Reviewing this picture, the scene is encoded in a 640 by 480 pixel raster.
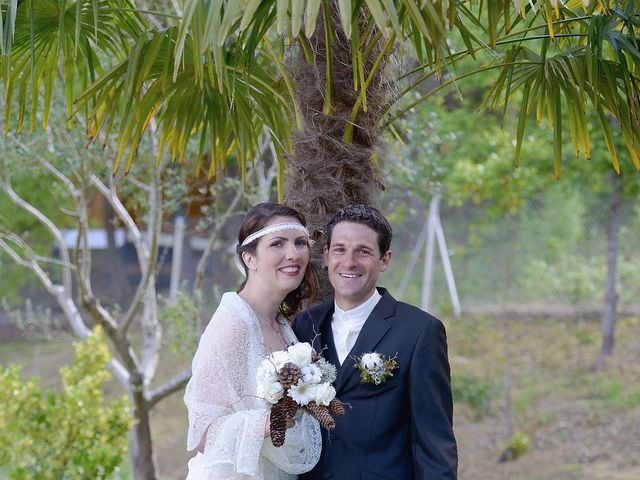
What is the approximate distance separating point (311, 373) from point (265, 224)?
759 mm

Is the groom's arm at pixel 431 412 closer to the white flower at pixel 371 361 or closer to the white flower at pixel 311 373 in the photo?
the white flower at pixel 371 361

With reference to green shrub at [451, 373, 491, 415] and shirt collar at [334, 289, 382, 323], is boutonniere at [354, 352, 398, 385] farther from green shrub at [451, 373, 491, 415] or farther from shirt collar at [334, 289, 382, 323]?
green shrub at [451, 373, 491, 415]

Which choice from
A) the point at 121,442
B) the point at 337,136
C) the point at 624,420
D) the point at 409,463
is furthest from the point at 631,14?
the point at 624,420

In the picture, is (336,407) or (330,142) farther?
(330,142)

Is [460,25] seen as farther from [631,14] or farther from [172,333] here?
[172,333]

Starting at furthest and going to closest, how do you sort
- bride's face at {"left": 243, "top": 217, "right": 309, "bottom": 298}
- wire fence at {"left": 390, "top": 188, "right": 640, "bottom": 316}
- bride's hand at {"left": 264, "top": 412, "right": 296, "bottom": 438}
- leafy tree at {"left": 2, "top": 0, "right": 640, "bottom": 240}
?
wire fence at {"left": 390, "top": 188, "right": 640, "bottom": 316}, leafy tree at {"left": 2, "top": 0, "right": 640, "bottom": 240}, bride's face at {"left": 243, "top": 217, "right": 309, "bottom": 298}, bride's hand at {"left": 264, "top": 412, "right": 296, "bottom": 438}

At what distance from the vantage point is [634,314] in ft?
40.5

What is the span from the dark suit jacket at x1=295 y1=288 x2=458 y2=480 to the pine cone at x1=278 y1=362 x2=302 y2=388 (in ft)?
1.23

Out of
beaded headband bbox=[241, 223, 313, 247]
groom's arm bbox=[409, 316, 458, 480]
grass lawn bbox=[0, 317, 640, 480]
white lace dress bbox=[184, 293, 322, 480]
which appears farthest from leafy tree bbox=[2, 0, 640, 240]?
grass lawn bbox=[0, 317, 640, 480]

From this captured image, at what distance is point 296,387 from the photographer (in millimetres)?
2961

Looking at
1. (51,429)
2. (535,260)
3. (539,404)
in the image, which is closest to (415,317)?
(51,429)

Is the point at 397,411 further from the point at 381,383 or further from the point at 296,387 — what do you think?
the point at 296,387

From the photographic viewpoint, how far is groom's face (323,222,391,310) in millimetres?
3338

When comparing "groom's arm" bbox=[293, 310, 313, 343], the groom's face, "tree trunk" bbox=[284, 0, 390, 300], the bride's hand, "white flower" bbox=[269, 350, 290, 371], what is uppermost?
"tree trunk" bbox=[284, 0, 390, 300]
